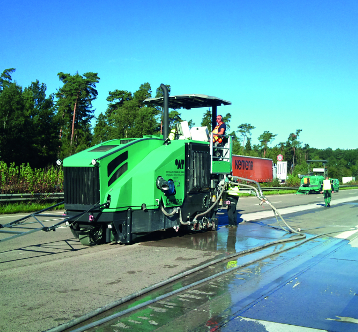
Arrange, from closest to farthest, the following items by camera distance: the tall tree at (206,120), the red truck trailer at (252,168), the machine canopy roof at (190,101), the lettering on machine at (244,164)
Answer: the machine canopy roof at (190,101), the red truck trailer at (252,168), the lettering on machine at (244,164), the tall tree at (206,120)

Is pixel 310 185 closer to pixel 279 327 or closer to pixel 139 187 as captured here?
pixel 139 187

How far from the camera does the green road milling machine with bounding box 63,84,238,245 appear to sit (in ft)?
26.2

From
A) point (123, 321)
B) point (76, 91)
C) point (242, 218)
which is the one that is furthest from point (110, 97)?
point (123, 321)

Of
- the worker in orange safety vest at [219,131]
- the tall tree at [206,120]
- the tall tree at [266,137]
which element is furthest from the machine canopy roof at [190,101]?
the tall tree at [266,137]

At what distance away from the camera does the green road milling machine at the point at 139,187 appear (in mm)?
7984

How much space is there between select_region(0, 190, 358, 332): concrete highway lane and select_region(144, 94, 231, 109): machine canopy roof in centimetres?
391

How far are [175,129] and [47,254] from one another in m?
4.98

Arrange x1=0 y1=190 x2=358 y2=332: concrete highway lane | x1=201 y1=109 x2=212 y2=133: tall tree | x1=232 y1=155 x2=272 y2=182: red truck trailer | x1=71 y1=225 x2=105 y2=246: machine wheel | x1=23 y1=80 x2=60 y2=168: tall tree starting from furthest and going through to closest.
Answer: x1=201 y1=109 x2=212 y2=133: tall tree
x1=232 y1=155 x2=272 y2=182: red truck trailer
x1=23 y1=80 x2=60 y2=168: tall tree
x1=71 y1=225 x2=105 y2=246: machine wheel
x1=0 y1=190 x2=358 y2=332: concrete highway lane

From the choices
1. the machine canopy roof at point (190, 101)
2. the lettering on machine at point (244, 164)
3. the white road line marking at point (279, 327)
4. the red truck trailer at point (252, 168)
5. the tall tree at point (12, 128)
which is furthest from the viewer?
the lettering on machine at point (244, 164)

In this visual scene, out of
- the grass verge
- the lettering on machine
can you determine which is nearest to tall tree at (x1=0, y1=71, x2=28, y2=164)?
the grass verge

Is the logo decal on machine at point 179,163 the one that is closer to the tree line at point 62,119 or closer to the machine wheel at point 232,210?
the machine wheel at point 232,210

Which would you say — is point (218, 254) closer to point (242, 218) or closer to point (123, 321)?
point (123, 321)

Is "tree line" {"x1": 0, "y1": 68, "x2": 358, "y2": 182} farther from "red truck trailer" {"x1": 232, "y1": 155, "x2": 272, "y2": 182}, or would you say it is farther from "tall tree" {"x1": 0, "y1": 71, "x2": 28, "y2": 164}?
"red truck trailer" {"x1": 232, "y1": 155, "x2": 272, "y2": 182}

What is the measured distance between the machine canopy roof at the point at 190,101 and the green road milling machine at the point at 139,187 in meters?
0.86
